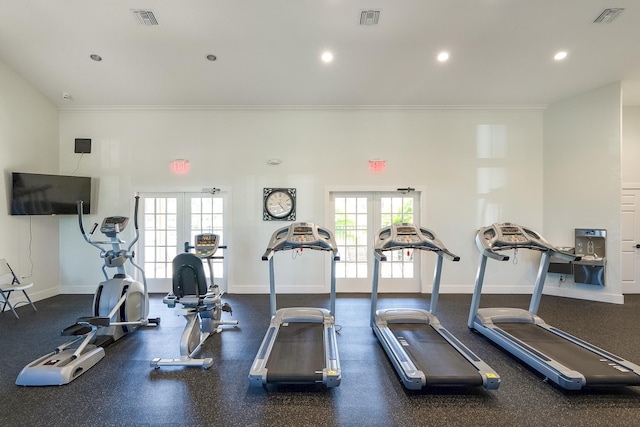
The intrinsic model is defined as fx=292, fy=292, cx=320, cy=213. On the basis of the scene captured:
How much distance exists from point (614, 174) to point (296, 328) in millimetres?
6074

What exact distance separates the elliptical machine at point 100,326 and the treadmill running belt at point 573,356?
4.71 meters

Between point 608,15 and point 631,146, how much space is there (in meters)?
3.57

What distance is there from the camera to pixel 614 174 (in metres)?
5.14

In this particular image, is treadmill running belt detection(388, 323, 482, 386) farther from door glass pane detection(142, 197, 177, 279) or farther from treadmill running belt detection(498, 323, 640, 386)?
door glass pane detection(142, 197, 177, 279)

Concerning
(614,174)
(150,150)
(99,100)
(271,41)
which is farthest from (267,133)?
(614,174)

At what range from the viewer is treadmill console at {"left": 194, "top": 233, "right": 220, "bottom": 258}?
161 inches

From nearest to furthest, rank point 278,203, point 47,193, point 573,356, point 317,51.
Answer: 1. point 573,356
2. point 317,51
3. point 47,193
4. point 278,203

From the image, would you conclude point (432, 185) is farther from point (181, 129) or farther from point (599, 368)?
point (181, 129)

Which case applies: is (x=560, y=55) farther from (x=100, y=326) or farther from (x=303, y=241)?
(x=100, y=326)

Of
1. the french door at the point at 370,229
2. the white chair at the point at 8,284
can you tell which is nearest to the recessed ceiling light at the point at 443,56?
the french door at the point at 370,229

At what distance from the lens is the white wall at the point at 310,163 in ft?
19.0

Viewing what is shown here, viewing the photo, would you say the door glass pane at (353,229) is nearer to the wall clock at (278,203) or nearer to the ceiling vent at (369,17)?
the wall clock at (278,203)

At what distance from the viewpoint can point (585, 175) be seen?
5.41 m

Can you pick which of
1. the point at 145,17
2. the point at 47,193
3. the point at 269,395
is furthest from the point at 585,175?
the point at 47,193
